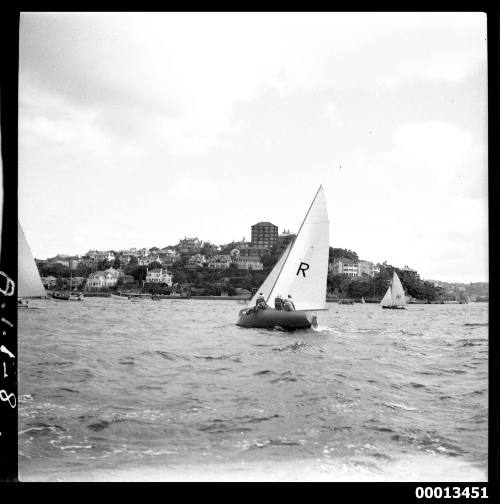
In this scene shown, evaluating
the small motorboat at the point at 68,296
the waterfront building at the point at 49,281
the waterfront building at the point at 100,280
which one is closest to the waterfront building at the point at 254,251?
the waterfront building at the point at 100,280

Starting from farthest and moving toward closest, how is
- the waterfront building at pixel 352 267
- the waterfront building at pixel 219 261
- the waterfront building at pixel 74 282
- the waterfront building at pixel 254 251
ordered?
the waterfront building at pixel 352 267 → the waterfront building at pixel 254 251 → the waterfront building at pixel 219 261 → the waterfront building at pixel 74 282

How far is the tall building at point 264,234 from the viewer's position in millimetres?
3655

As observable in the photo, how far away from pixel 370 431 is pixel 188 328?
2.32 meters

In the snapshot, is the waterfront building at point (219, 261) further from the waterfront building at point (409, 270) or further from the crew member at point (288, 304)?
the crew member at point (288, 304)

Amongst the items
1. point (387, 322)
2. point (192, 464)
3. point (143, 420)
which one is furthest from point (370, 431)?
point (387, 322)

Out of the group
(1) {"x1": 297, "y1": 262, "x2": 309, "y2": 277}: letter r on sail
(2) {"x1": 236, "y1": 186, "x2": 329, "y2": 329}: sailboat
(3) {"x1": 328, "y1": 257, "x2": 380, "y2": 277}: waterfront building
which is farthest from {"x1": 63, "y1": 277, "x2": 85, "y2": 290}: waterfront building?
(1) {"x1": 297, "y1": 262, "x2": 309, "y2": 277}: letter r on sail

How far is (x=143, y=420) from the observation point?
9.22 feet

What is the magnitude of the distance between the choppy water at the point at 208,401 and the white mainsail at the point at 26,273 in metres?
0.10

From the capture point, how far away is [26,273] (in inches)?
112

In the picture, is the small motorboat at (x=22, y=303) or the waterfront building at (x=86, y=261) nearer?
the small motorboat at (x=22, y=303)

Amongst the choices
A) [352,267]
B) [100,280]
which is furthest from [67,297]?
[352,267]

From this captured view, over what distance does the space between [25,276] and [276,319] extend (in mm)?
5087
